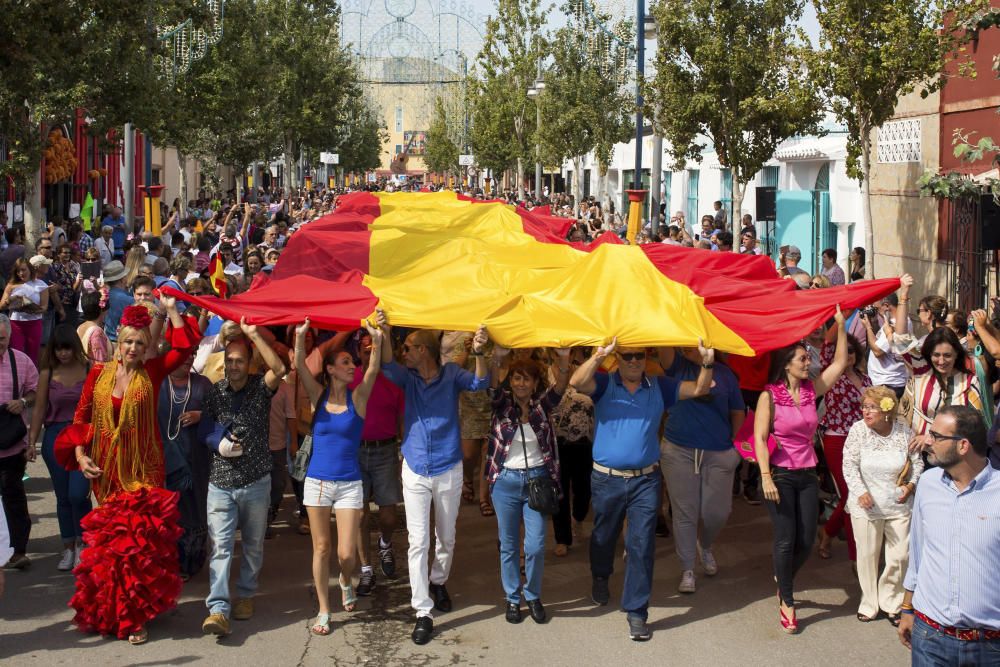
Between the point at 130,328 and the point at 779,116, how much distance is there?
53.5 ft

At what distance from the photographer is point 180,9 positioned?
2456cm

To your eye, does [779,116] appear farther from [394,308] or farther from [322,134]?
[322,134]

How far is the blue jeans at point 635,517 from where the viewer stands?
7.60 meters

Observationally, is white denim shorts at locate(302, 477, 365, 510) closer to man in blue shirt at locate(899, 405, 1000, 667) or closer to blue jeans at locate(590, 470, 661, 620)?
blue jeans at locate(590, 470, 661, 620)

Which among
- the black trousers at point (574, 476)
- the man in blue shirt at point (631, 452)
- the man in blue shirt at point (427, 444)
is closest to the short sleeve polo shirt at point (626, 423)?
the man in blue shirt at point (631, 452)

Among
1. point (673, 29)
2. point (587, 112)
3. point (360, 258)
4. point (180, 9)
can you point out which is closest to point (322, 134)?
point (587, 112)

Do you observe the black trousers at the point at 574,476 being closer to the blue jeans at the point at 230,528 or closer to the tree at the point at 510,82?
the blue jeans at the point at 230,528

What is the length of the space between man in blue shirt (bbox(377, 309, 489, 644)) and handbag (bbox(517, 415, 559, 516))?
425mm

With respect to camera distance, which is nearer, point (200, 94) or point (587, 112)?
point (200, 94)

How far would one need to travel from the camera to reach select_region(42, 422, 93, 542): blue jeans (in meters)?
8.30

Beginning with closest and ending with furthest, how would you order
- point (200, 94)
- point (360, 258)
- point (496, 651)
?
1. point (496, 651)
2. point (360, 258)
3. point (200, 94)

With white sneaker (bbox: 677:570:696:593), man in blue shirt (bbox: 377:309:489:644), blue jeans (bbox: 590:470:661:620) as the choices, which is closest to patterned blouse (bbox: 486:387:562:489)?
man in blue shirt (bbox: 377:309:489:644)

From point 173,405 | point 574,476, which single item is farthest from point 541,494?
point 173,405

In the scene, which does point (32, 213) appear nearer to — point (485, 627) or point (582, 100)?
point (485, 627)
